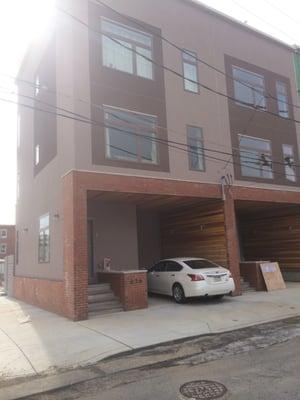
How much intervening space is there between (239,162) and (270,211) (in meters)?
4.95

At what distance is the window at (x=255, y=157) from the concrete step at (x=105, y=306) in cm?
784

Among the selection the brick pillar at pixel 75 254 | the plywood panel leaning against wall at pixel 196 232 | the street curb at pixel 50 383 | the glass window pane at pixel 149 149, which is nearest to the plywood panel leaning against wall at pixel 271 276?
the plywood panel leaning against wall at pixel 196 232

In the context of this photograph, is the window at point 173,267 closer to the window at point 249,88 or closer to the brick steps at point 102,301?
the brick steps at point 102,301

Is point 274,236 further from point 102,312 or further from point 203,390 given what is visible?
point 203,390

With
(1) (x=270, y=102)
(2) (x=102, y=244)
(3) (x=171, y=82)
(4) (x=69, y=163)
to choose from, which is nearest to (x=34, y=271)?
(2) (x=102, y=244)

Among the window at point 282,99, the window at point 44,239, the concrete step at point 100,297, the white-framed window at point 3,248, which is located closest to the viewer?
the concrete step at point 100,297

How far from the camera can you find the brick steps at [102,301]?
1307 cm

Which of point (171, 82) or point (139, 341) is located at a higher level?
point (171, 82)

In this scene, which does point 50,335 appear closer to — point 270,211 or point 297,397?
point 297,397

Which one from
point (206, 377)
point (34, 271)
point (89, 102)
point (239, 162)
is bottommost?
point (206, 377)

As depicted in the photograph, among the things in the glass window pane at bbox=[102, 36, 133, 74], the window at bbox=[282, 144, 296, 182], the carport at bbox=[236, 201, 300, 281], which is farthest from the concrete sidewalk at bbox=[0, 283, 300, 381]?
the glass window pane at bbox=[102, 36, 133, 74]

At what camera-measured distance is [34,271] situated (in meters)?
17.7

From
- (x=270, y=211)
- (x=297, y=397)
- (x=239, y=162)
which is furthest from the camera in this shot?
(x=270, y=211)

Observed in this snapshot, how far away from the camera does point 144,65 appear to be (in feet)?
52.0
